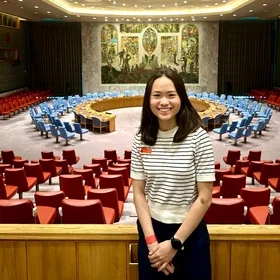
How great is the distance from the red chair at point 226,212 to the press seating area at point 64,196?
1.21 meters

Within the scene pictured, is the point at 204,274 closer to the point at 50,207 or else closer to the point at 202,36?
the point at 50,207

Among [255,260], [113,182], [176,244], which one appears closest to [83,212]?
[255,260]

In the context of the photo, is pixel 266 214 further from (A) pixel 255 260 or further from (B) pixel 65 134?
(B) pixel 65 134

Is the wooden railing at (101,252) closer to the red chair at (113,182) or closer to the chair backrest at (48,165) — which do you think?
the red chair at (113,182)

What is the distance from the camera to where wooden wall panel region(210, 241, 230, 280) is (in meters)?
2.63

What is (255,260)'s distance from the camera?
2.66 m

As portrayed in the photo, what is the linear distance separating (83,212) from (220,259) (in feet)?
6.11

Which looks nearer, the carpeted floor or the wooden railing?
the wooden railing

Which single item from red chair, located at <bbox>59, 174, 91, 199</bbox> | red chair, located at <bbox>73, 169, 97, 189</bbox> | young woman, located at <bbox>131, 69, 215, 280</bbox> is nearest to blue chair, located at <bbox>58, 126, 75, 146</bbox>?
red chair, located at <bbox>73, 169, 97, 189</bbox>

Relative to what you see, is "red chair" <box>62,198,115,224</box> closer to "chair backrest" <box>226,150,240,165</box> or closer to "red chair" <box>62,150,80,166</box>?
"red chair" <box>62,150,80,166</box>

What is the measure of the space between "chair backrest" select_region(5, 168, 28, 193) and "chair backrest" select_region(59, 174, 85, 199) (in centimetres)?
129

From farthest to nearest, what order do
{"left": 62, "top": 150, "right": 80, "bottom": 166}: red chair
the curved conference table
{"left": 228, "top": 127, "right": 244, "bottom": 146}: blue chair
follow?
1. the curved conference table
2. {"left": 228, "top": 127, "right": 244, "bottom": 146}: blue chair
3. {"left": 62, "top": 150, "right": 80, "bottom": 166}: red chair

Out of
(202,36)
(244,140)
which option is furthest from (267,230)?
(202,36)

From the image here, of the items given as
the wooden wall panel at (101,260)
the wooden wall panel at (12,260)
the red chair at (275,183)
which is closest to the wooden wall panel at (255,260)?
the wooden wall panel at (101,260)
